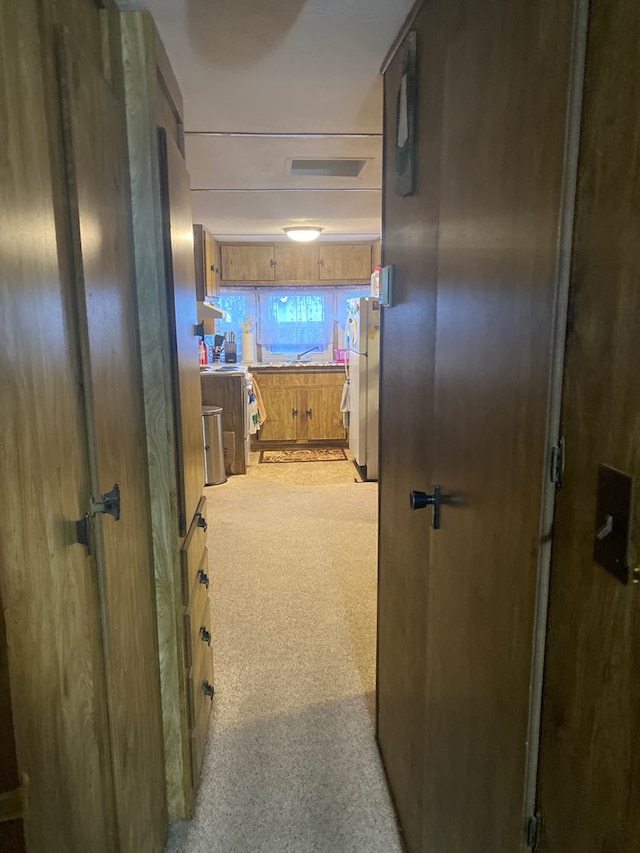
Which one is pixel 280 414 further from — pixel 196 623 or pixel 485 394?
pixel 485 394

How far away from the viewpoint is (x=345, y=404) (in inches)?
229

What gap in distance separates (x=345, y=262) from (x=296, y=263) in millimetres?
543

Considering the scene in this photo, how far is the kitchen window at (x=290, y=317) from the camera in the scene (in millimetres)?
6680

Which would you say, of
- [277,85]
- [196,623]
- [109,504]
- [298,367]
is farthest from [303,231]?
[109,504]

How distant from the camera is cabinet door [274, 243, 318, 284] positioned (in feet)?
20.4

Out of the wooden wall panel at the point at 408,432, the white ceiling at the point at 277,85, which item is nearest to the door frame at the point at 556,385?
the wooden wall panel at the point at 408,432

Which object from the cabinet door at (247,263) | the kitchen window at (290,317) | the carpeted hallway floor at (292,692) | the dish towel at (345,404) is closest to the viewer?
the carpeted hallway floor at (292,692)

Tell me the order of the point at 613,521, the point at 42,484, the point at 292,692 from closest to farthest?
the point at 613,521 < the point at 42,484 < the point at 292,692

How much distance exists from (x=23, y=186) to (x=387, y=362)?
121 centimetres

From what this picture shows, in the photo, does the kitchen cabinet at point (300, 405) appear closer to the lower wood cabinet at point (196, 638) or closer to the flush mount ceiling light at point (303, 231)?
the flush mount ceiling light at point (303, 231)

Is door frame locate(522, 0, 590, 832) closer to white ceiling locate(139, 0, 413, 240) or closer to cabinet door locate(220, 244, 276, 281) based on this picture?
white ceiling locate(139, 0, 413, 240)

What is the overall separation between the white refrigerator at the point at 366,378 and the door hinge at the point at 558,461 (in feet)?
13.2

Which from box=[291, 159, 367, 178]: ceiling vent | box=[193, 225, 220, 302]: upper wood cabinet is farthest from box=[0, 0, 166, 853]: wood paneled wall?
box=[193, 225, 220, 302]: upper wood cabinet

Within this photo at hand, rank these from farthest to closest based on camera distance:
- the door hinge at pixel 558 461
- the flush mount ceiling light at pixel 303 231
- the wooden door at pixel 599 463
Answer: the flush mount ceiling light at pixel 303 231 → the door hinge at pixel 558 461 → the wooden door at pixel 599 463
